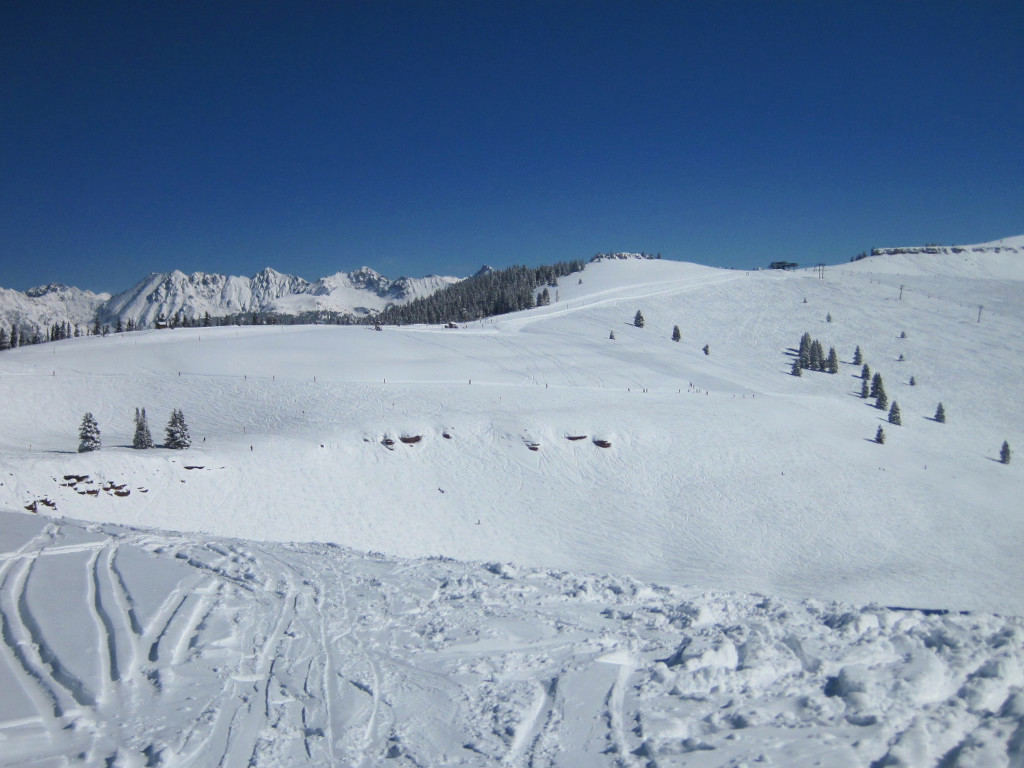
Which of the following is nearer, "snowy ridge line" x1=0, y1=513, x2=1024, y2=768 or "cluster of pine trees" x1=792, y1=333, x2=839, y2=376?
"snowy ridge line" x1=0, y1=513, x2=1024, y2=768

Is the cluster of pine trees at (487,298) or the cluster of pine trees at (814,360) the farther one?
the cluster of pine trees at (487,298)

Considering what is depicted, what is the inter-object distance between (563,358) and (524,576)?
44377 mm

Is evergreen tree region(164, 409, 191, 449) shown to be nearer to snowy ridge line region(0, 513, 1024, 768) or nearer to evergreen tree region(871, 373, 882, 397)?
snowy ridge line region(0, 513, 1024, 768)

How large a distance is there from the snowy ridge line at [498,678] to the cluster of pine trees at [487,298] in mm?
79018

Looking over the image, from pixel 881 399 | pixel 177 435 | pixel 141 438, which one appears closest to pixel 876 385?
pixel 881 399

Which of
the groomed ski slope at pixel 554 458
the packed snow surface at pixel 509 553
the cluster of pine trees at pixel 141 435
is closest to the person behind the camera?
the packed snow surface at pixel 509 553

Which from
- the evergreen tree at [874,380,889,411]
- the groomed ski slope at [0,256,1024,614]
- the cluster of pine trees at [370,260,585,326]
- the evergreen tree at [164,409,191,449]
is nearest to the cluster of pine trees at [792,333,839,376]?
the groomed ski slope at [0,256,1024,614]

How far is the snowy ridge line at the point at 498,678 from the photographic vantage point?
5.95 m

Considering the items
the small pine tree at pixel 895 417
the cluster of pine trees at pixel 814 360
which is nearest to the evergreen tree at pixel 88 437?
the small pine tree at pixel 895 417

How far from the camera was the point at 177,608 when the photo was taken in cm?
999

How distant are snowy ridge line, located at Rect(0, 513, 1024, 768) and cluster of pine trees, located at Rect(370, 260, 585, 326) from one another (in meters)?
79.0

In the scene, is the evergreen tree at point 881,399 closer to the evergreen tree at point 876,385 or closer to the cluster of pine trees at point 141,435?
the evergreen tree at point 876,385

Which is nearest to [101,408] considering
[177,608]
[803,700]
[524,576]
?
[177,608]

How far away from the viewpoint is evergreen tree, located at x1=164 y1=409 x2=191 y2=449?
29.3m
